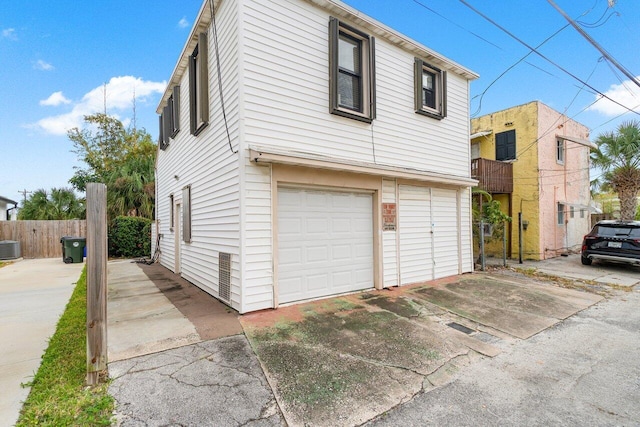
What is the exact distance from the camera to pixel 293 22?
5.04m

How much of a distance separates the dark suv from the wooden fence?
2061cm

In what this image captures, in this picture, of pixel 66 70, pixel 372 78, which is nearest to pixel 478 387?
pixel 372 78

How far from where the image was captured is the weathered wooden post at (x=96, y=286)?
8.50ft

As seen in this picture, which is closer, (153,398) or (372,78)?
(153,398)

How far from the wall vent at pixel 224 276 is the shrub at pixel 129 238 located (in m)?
9.71

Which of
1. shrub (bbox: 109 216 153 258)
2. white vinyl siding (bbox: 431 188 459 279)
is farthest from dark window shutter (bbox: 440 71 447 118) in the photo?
shrub (bbox: 109 216 153 258)

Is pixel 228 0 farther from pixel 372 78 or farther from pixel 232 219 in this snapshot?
pixel 232 219

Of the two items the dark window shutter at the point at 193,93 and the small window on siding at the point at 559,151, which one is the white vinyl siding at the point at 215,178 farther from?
the small window on siding at the point at 559,151

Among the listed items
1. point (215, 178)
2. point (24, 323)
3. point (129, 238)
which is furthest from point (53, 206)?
point (215, 178)

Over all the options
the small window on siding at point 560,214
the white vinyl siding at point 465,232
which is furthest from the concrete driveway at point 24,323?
the small window on siding at point 560,214

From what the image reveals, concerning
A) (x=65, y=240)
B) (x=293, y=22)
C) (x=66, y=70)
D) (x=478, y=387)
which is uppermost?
(x=66, y=70)

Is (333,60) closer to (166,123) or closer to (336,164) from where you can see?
(336,164)

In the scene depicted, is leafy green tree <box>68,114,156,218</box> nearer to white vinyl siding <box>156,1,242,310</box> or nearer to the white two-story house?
white vinyl siding <box>156,1,242,310</box>

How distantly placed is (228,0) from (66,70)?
11991 mm
